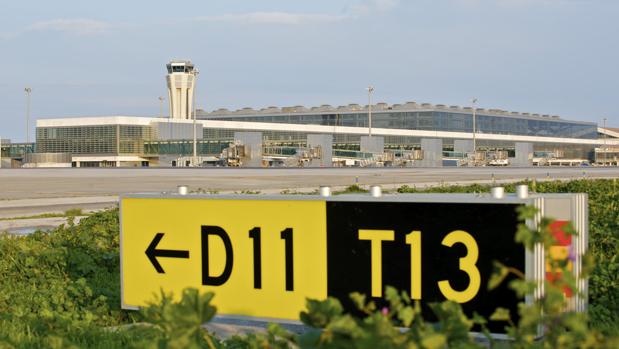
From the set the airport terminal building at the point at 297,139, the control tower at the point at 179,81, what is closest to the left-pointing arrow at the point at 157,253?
the airport terminal building at the point at 297,139

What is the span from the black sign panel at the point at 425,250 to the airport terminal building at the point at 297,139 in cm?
8874

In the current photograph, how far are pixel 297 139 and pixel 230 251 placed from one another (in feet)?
476

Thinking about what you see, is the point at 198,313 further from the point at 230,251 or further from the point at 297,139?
the point at 297,139

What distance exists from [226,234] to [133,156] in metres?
125

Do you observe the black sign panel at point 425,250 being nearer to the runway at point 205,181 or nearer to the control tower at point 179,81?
the runway at point 205,181

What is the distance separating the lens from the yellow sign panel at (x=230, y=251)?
21.6 ft

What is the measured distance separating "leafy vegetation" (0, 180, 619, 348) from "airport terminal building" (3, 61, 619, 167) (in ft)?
276

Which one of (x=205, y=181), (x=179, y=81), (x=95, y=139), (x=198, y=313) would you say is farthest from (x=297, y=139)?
(x=198, y=313)

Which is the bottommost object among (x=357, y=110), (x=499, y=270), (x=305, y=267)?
(x=305, y=267)

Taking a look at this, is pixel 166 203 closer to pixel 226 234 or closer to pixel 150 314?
pixel 226 234

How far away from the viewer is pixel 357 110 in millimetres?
178000

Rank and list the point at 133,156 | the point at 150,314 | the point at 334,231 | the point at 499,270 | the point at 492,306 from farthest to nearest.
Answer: the point at 133,156
the point at 334,231
the point at 492,306
the point at 150,314
the point at 499,270

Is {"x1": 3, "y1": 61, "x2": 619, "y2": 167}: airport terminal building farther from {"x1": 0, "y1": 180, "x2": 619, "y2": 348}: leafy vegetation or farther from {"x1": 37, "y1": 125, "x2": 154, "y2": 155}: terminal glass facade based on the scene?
{"x1": 0, "y1": 180, "x2": 619, "y2": 348}: leafy vegetation

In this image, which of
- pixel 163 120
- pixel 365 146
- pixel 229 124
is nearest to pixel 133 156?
pixel 163 120
